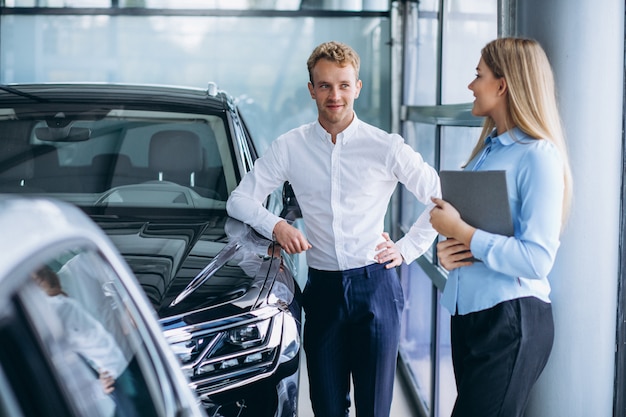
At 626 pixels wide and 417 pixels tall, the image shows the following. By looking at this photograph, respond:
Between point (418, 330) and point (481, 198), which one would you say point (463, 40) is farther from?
point (481, 198)

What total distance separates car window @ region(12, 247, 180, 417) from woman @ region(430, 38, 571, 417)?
0.94 metres

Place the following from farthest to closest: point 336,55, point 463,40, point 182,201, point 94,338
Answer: point 463,40 → point 182,201 → point 336,55 → point 94,338

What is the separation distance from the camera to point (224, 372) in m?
2.72

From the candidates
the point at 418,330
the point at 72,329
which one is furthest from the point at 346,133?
the point at 418,330

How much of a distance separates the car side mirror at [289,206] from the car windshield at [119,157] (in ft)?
0.91

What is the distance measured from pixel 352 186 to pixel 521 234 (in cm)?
89

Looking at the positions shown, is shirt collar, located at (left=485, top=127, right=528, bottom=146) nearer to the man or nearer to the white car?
the man

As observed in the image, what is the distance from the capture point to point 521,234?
225 cm

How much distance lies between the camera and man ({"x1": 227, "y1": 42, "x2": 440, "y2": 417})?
2.98 meters

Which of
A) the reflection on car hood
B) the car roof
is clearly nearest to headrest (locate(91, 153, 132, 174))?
the car roof

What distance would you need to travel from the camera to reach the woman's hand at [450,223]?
92.0 inches

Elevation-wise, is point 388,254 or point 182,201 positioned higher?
point 182,201

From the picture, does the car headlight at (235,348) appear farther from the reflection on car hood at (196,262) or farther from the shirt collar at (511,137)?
the shirt collar at (511,137)

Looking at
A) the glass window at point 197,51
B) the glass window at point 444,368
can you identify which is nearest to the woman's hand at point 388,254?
the glass window at point 444,368
